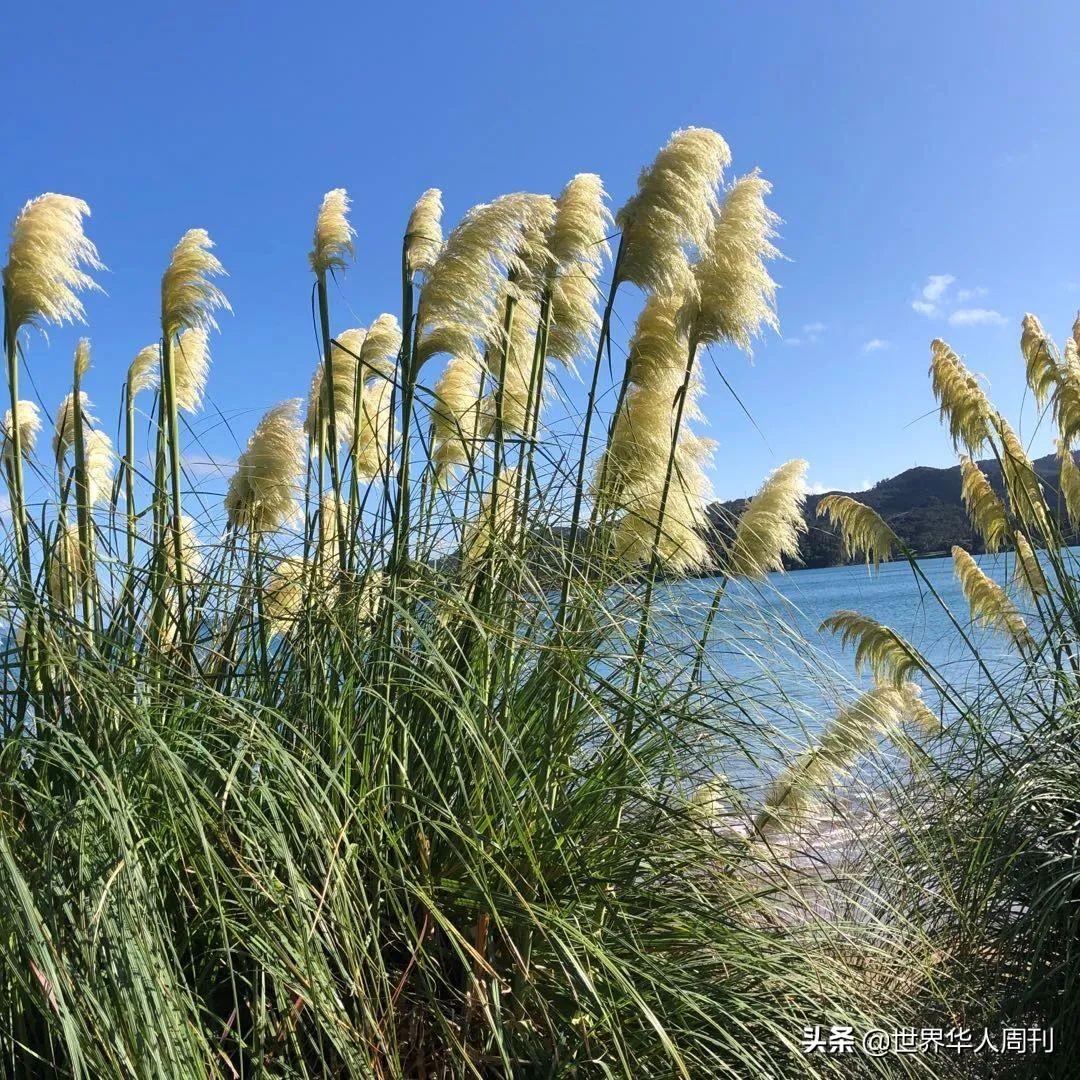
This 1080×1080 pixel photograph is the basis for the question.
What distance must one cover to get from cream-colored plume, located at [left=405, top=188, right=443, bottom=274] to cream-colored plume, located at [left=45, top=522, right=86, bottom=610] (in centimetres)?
141

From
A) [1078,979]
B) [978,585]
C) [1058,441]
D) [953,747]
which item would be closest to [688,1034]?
[1078,979]

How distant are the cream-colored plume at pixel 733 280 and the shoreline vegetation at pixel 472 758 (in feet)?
0.06

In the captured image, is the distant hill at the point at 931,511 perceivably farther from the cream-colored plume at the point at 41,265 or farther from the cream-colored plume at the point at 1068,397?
the cream-colored plume at the point at 41,265

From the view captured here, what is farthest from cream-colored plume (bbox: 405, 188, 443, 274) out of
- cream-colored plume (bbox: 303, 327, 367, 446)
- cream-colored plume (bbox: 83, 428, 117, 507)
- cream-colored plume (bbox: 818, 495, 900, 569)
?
cream-colored plume (bbox: 818, 495, 900, 569)

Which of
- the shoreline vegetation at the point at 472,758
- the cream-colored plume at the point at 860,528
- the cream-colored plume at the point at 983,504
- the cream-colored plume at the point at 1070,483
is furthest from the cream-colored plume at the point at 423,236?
the cream-colored plume at the point at 1070,483

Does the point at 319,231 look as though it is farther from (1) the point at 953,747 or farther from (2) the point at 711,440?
(1) the point at 953,747

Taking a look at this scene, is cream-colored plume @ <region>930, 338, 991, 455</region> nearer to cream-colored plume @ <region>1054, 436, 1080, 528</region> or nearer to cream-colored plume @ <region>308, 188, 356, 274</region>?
cream-colored plume @ <region>1054, 436, 1080, 528</region>

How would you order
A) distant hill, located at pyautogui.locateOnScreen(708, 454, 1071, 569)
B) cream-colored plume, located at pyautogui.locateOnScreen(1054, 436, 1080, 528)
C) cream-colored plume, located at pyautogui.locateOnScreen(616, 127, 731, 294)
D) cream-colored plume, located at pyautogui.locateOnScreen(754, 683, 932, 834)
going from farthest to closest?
distant hill, located at pyautogui.locateOnScreen(708, 454, 1071, 569) < cream-colored plume, located at pyautogui.locateOnScreen(1054, 436, 1080, 528) < cream-colored plume, located at pyautogui.locateOnScreen(616, 127, 731, 294) < cream-colored plume, located at pyautogui.locateOnScreen(754, 683, 932, 834)

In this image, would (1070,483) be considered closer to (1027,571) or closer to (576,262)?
(1027,571)

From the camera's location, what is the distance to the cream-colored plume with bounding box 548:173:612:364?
3.71 meters

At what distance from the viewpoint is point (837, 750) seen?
3480 millimetres

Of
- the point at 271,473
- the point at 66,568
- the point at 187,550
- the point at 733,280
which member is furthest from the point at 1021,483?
the point at 66,568

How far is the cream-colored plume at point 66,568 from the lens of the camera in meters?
2.75

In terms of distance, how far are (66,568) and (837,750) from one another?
2.62 metres
